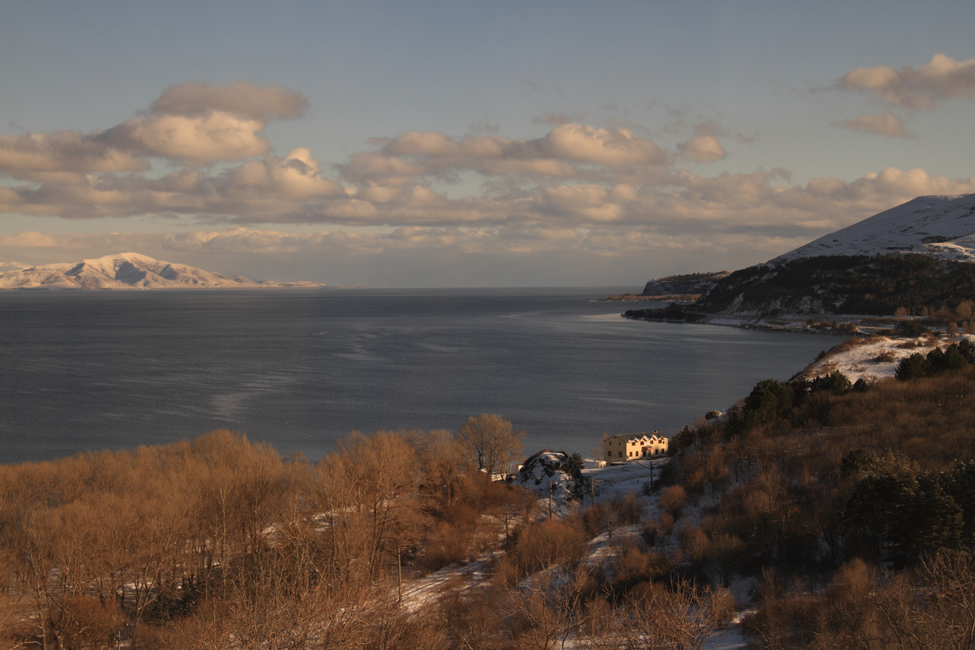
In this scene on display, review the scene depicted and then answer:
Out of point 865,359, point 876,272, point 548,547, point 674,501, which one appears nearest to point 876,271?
point 876,272

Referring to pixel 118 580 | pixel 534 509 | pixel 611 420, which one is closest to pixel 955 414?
pixel 534 509

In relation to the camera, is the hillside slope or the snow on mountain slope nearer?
the hillside slope

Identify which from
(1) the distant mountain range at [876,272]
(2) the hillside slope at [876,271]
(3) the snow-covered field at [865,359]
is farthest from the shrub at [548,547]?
(2) the hillside slope at [876,271]

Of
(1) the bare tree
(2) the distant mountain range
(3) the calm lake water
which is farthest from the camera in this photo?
(2) the distant mountain range

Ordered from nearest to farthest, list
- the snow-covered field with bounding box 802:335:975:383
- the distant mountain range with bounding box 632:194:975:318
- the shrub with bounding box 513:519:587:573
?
the shrub with bounding box 513:519:587:573 < the snow-covered field with bounding box 802:335:975:383 < the distant mountain range with bounding box 632:194:975:318

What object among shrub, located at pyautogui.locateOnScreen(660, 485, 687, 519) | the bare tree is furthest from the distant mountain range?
shrub, located at pyautogui.locateOnScreen(660, 485, 687, 519)

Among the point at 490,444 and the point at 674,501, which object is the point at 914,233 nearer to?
the point at 490,444

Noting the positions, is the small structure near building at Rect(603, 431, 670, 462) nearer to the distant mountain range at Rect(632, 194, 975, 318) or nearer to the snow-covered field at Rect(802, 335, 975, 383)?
the snow-covered field at Rect(802, 335, 975, 383)
